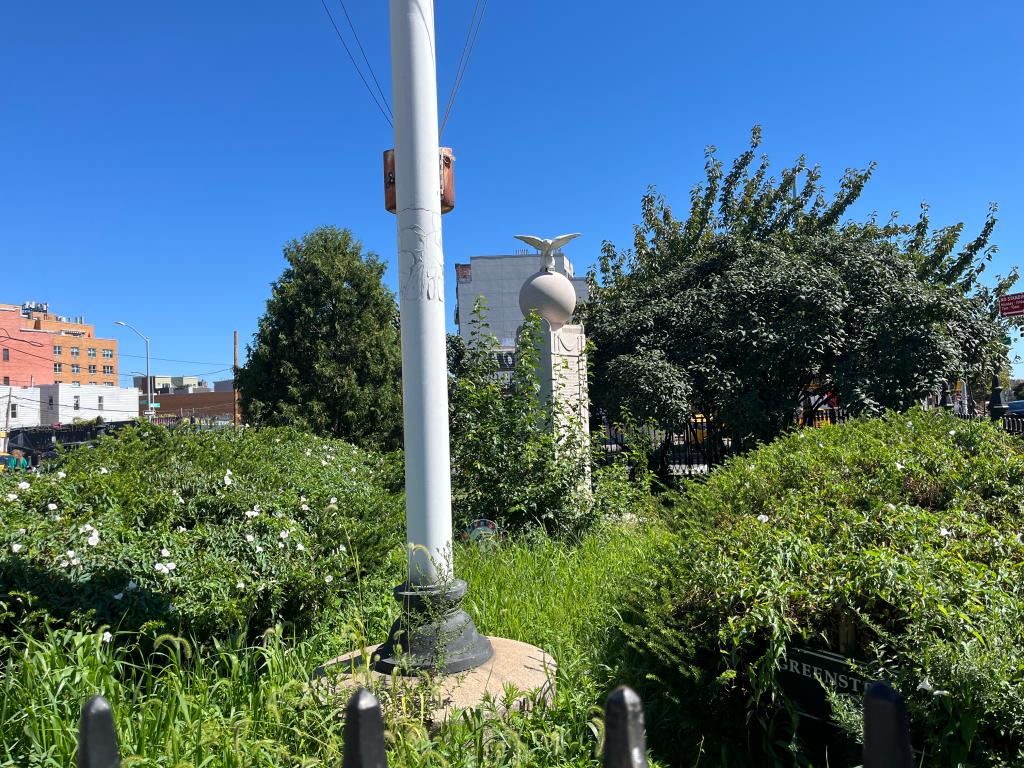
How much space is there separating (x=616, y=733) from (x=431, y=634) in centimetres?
209

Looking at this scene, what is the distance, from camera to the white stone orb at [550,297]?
8.20 meters

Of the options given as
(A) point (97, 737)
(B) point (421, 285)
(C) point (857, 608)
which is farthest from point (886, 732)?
(B) point (421, 285)

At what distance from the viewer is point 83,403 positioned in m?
78.5

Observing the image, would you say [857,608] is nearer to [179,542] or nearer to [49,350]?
[179,542]

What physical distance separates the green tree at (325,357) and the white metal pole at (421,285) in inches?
344


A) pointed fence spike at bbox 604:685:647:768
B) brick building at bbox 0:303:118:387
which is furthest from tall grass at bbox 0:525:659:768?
brick building at bbox 0:303:118:387

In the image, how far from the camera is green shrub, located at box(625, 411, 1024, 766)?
208 cm

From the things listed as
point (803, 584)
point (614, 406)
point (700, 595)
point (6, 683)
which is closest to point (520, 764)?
point (700, 595)

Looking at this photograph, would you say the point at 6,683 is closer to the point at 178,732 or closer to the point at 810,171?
the point at 178,732

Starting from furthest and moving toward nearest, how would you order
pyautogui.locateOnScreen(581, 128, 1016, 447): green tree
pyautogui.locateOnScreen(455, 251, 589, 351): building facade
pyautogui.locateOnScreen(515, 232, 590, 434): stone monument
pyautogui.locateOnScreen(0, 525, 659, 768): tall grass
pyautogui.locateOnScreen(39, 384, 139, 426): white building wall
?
pyautogui.locateOnScreen(39, 384, 139, 426): white building wall < pyautogui.locateOnScreen(455, 251, 589, 351): building facade < pyautogui.locateOnScreen(581, 128, 1016, 447): green tree < pyautogui.locateOnScreen(515, 232, 590, 434): stone monument < pyautogui.locateOnScreen(0, 525, 659, 768): tall grass

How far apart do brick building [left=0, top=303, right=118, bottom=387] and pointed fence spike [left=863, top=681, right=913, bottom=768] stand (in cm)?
10366

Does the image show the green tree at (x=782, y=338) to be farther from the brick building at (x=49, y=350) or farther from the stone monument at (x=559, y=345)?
the brick building at (x=49, y=350)

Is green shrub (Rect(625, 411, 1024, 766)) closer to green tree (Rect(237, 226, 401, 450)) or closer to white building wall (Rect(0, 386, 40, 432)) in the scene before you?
green tree (Rect(237, 226, 401, 450))

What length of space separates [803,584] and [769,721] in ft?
1.82
